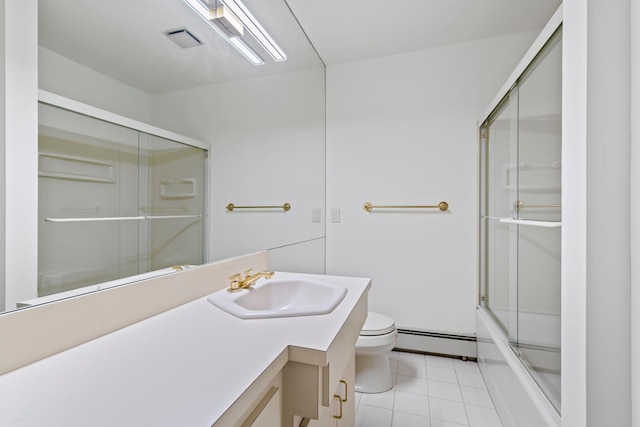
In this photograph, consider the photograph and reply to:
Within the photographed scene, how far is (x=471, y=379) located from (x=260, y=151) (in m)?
1.83

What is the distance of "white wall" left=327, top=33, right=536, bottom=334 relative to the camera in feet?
6.60

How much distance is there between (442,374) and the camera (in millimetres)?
1836

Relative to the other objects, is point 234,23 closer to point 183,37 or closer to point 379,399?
point 183,37

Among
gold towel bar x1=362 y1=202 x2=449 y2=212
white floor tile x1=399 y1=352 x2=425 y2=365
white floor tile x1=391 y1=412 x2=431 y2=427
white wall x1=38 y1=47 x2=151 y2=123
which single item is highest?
white wall x1=38 y1=47 x2=151 y2=123

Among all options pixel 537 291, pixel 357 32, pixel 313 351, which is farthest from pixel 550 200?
pixel 357 32

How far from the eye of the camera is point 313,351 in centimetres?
63

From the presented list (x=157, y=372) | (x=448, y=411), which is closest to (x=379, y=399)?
(x=448, y=411)

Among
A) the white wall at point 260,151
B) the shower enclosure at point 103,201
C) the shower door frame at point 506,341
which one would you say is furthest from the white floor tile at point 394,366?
the shower enclosure at point 103,201

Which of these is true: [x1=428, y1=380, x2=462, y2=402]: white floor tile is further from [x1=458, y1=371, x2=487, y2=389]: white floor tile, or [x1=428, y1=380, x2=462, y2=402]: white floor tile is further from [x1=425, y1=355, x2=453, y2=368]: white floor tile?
[x1=425, y1=355, x2=453, y2=368]: white floor tile

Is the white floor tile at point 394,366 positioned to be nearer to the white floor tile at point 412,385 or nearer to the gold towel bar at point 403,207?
the white floor tile at point 412,385

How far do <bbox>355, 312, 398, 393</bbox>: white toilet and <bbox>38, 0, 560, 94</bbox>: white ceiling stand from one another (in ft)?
4.84

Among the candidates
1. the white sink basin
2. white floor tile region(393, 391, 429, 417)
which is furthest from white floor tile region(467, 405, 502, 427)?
the white sink basin

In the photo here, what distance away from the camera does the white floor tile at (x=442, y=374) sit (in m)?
1.78
